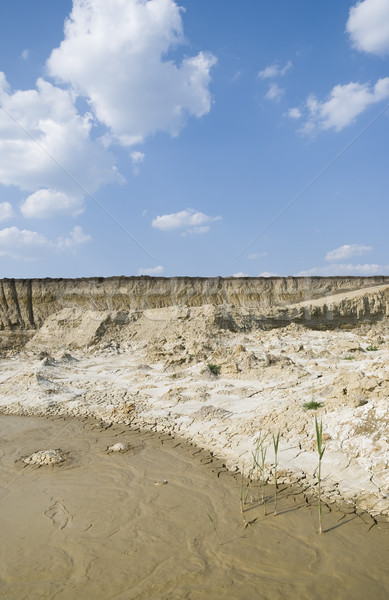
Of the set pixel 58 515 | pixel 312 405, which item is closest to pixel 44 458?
pixel 58 515

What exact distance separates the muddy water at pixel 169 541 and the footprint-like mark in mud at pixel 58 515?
0.01 meters

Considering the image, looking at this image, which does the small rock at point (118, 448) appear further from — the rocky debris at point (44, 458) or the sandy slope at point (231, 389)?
the sandy slope at point (231, 389)

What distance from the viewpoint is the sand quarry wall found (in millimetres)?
20906

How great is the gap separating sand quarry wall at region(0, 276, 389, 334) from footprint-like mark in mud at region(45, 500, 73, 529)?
14820 mm

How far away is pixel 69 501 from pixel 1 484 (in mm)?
1218

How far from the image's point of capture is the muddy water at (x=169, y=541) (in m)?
3.12

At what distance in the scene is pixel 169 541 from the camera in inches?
146

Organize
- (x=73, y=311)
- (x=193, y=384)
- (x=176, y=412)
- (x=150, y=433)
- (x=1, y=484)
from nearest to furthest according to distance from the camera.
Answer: (x=1, y=484) → (x=150, y=433) → (x=176, y=412) → (x=193, y=384) → (x=73, y=311)

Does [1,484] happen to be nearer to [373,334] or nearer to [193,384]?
[193,384]

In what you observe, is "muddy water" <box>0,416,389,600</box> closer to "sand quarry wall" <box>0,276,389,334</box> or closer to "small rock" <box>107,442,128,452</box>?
"small rock" <box>107,442,128,452</box>

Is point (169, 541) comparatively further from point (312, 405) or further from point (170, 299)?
point (170, 299)

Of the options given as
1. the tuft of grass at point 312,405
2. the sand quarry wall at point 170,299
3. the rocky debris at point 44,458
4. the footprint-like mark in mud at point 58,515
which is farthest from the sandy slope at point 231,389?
the sand quarry wall at point 170,299

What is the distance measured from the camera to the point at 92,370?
12.2 metres

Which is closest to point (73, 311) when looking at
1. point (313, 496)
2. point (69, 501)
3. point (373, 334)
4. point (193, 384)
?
point (193, 384)
